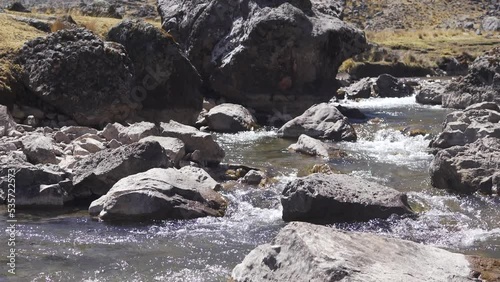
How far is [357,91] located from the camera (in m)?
34.2

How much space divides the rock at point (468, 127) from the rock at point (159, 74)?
28.7ft

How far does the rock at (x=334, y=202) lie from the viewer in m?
12.4

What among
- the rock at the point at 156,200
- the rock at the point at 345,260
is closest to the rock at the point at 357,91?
the rock at the point at 156,200

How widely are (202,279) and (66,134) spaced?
926 centimetres

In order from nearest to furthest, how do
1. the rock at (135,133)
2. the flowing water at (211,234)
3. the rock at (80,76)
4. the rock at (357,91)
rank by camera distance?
the flowing water at (211,234) → the rock at (135,133) → the rock at (80,76) → the rock at (357,91)

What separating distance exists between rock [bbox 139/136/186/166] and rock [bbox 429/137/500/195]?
614 cm

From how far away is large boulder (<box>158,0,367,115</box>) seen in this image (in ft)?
92.9

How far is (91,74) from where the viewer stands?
20.4 metres

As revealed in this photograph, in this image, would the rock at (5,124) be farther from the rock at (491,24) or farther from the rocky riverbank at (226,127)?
the rock at (491,24)

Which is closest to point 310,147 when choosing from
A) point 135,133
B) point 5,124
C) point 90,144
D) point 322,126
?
point 322,126

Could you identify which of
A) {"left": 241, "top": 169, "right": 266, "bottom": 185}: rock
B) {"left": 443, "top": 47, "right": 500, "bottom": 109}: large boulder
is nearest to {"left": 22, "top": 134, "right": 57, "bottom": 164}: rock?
{"left": 241, "top": 169, "right": 266, "bottom": 185}: rock

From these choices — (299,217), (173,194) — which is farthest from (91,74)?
(299,217)

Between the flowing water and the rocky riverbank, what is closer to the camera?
the rocky riverbank

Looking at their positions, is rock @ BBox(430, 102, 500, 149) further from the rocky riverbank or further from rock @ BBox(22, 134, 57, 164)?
rock @ BBox(22, 134, 57, 164)
